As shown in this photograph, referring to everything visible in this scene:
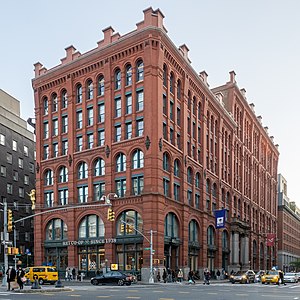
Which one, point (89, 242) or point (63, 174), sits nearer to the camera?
point (89, 242)

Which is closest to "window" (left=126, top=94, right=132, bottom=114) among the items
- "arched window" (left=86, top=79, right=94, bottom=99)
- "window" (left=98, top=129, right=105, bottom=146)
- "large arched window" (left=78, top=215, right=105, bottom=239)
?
"window" (left=98, top=129, right=105, bottom=146)

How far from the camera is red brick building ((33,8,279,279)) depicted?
55.8 m

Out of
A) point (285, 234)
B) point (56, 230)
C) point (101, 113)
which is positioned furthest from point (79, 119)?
point (285, 234)

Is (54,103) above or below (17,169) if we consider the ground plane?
above

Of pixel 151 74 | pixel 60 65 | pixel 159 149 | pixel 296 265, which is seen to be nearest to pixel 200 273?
pixel 159 149

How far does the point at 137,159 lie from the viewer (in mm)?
56844

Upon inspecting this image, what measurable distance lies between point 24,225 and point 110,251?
114ft

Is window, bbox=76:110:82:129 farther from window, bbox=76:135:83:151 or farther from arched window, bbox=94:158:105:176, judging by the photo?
arched window, bbox=94:158:105:176

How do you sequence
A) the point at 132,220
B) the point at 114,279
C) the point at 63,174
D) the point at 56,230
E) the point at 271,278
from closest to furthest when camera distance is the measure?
the point at 114,279, the point at 271,278, the point at 132,220, the point at 56,230, the point at 63,174

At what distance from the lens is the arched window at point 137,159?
56281mm

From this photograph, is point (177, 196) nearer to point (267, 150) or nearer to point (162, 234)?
point (162, 234)

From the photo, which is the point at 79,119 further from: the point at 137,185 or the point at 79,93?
the point at 137,185

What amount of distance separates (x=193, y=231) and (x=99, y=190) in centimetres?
1547

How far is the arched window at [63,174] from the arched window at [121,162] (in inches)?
361
